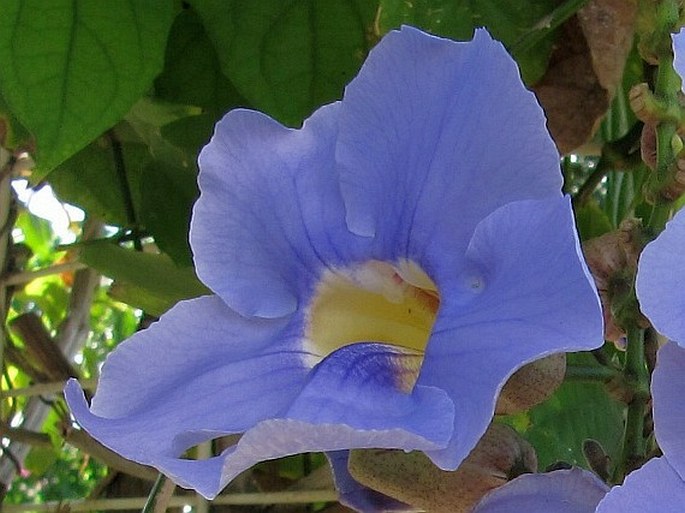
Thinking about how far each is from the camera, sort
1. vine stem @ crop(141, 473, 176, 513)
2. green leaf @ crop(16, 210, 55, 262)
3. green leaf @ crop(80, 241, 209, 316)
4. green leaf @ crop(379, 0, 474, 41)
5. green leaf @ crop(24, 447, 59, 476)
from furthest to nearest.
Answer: green leaf @ crop(16, 210, 55, 262)
green leaf @ crop(24, 447, 59, 476)
green leaf @ crop(80, 241, 209, 316)
vine stem @ crop(141, 473, 176, 513)
green leaf @ crop(379, 0, 474, 41)

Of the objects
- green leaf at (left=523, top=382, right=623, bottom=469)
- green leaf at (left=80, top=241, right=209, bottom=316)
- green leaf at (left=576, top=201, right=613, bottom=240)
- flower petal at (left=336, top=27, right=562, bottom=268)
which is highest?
flower petal at (left=336, top=27, right=562, bottom=268)

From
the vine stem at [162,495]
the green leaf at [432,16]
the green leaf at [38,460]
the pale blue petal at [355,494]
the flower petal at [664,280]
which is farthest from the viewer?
the green leaf at [38,460]

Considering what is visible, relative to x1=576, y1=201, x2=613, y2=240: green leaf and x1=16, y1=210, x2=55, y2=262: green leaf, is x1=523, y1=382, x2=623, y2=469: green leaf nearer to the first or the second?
x1=576, y1=201, x2=613, y2=240: green leaf

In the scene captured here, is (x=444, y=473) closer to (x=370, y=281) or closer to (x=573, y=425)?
(x=370, y=281)

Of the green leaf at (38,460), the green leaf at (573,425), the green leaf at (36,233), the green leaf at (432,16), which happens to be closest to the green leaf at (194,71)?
the green leaf at (432,16)

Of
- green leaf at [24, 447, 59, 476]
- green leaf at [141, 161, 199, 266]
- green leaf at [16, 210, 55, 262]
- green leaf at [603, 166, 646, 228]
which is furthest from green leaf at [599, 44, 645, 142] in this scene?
green leaf at [16, 210, 55, 262]

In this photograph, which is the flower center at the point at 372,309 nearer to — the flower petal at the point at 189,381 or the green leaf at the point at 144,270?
the flower petal at the point at 189,381

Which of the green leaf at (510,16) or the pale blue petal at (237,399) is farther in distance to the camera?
the green leaf at (510,16)

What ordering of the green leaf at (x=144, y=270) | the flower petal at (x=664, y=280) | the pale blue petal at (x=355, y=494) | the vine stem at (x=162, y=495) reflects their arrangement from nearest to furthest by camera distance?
the flower petal at (x=664, y=280) < the pale blue petal at (x=355, y=494) < the vine stem at (x=162, y=495) < the green leaf at (x=144, y=270)
